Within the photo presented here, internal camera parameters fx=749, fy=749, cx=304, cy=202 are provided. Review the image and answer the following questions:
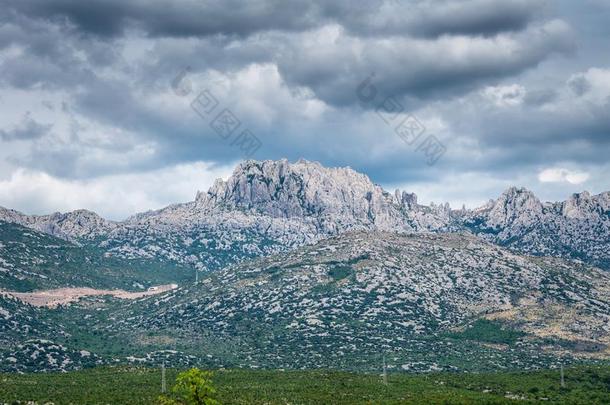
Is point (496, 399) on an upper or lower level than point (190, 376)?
lower

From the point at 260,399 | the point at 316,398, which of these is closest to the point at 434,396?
the point at 316,398

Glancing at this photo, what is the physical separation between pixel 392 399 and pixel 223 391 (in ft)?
141

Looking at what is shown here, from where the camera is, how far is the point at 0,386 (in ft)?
643

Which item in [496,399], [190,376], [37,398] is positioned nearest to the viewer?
[190,376]

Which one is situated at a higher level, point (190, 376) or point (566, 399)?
point (190, 376)

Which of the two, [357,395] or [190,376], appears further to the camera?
[357,395]

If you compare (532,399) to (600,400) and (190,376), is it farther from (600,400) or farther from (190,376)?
(190,376)

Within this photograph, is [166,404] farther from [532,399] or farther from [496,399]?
[532,399]

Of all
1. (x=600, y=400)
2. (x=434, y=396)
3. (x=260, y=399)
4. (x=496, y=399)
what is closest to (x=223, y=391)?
(x=260, y=399)

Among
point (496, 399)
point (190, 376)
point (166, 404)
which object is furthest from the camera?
point (496, 399)

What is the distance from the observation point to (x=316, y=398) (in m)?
183

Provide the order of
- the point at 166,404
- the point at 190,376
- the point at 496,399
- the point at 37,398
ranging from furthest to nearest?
the point at 496,399
the point at 37,398
the point at 166,404
the point at 190,376

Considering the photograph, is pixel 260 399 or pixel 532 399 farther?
pixel 532 399

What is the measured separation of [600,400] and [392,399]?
57212 mm
